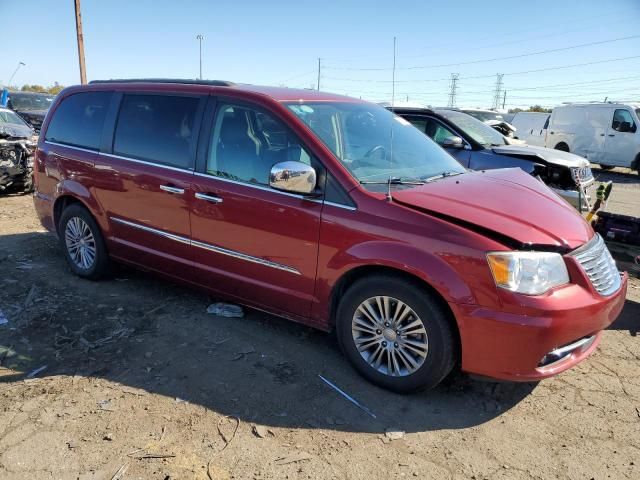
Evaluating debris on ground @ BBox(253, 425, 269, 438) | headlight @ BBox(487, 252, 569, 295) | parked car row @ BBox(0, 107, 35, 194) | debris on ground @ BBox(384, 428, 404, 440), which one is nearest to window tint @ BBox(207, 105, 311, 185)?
headlight @ BBox(487, 252, 569, 295)

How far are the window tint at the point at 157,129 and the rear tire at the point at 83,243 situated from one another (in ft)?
2.77

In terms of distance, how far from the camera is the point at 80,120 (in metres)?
4.82

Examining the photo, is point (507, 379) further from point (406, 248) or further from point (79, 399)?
point (79, 399)

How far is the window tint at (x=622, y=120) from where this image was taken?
15.6 meters

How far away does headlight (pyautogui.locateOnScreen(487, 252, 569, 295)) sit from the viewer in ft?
8.77

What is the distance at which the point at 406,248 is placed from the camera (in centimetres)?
291

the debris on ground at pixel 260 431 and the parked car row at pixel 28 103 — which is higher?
the parked car row at pixel 28 103

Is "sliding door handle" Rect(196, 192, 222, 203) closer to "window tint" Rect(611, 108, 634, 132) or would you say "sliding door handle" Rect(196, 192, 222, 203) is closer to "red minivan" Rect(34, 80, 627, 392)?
"red minivan" Rect(34, 80, 627, 392)

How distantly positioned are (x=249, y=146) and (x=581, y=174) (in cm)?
548

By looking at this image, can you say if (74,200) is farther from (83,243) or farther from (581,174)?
(581,174)

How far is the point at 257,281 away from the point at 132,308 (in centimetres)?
138

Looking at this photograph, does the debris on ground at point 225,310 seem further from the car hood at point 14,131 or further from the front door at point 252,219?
the car hood at point 14,131

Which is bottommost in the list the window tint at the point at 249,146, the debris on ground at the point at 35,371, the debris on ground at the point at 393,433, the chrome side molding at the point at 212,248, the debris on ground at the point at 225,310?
the debris on ground at the point at 35,371

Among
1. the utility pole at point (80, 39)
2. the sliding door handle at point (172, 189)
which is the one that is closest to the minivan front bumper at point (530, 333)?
the sliding door handle at point (172, 189)
